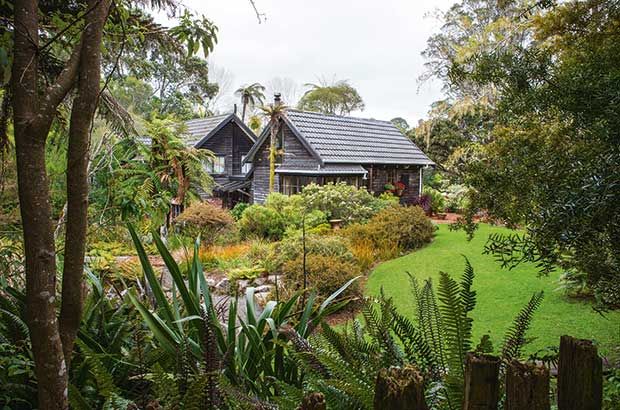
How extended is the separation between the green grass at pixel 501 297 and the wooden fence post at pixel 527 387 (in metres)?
2.49

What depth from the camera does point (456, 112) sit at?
18312mm

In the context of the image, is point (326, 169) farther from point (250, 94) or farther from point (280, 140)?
point (250, 94)

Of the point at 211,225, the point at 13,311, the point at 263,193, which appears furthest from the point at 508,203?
the point at 263,193

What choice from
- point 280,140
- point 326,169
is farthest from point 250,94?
point 326,169

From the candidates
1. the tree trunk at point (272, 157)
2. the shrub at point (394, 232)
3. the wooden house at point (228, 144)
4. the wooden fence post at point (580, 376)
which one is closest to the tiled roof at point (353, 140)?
the tree trunk at point (272, 157)

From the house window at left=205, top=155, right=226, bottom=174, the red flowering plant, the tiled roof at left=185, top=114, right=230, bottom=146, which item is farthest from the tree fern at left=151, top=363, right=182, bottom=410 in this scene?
the house window at left=205, top=155, right=226, bottom=174

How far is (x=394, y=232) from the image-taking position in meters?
10.6

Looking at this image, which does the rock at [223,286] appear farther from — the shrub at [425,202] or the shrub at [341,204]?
the shrub at [425,202]

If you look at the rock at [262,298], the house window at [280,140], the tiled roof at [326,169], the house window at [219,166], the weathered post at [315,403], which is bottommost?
the rock at [262,298]

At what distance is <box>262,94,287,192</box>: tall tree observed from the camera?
1655 centimetres

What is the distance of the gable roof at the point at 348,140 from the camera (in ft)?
54.7

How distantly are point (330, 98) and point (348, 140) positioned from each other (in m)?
17.5

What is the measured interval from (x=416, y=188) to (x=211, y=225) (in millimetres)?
11398

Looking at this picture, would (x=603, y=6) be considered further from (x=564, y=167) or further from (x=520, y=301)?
(x=520, y=301)
